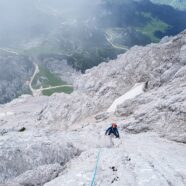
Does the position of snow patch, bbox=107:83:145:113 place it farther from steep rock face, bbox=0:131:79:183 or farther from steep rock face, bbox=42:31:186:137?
steep rock face, bbox=0:131:79:183

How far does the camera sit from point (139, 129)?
139 feet

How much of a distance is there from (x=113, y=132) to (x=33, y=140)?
1085 centimetres

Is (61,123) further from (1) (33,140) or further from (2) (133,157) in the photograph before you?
(2) (133,157)

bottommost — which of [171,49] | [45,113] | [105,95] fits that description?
[45,113]

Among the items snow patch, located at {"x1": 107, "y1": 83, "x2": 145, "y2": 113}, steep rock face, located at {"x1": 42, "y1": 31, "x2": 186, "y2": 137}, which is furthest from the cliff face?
snow patch, located at {"x1": 107, "y1": 83, "x2": 145, "y2": 113}

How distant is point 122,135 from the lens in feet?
129

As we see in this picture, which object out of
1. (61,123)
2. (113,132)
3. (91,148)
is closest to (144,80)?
(61,123)

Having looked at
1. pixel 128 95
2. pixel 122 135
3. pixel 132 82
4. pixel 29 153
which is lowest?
pixel 128 95

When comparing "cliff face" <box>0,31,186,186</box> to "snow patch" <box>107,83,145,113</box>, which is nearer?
"cliff face" <box>0,31,186,186</box>

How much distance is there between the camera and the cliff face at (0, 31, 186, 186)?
2412 cm

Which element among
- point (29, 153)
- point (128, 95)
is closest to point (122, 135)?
point (29, 153)

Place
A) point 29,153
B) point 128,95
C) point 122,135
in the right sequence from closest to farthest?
point 29,153 → point 122,135 → point 128,95

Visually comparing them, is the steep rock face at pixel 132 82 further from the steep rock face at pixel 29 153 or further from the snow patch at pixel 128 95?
the steep rock face at pixel 29 153

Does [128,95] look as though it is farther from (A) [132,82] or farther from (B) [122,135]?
(B) [122,135]
